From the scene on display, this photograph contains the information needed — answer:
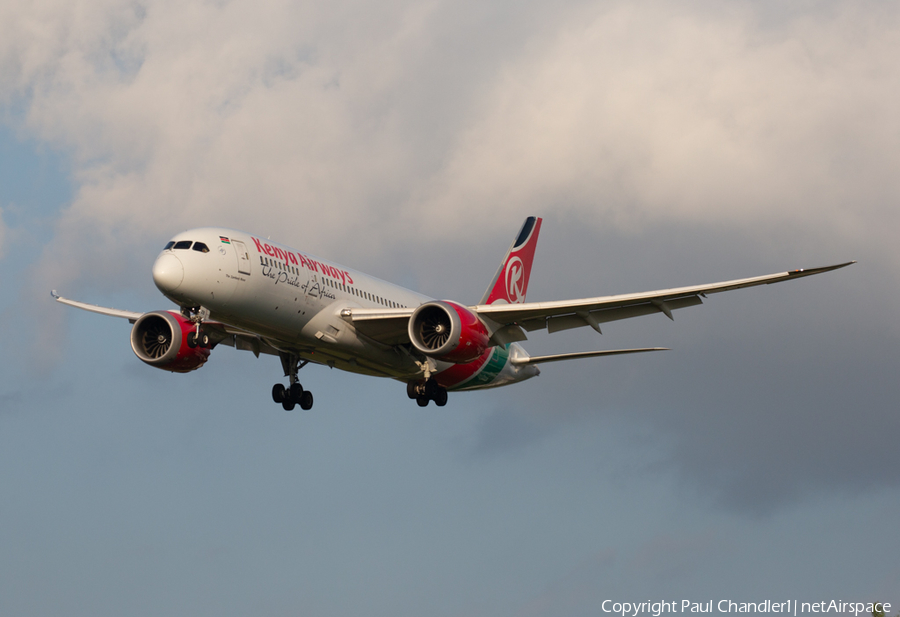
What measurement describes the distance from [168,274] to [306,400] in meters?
10.8

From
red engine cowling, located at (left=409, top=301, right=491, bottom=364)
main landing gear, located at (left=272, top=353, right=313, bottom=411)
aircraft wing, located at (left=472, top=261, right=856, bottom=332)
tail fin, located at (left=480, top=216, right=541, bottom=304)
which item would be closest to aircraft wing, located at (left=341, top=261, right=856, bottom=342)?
aircraft wing, located at (left=472, top=261, right=856, bottom=332)

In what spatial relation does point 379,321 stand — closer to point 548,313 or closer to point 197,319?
point 548,313

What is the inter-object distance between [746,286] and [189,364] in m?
20.1

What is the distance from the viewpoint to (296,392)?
40.8 m

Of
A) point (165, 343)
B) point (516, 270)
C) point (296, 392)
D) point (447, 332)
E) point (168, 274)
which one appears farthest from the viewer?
point (516, 270)

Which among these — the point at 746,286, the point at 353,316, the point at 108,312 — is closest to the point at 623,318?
the point at 746,286

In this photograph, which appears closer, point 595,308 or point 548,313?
point 595,308

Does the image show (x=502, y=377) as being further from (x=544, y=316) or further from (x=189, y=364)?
(x=189, y=364)

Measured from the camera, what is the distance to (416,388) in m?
39.8

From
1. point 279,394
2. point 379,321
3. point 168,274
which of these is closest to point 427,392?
point 379,321

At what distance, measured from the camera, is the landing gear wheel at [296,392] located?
1607 inches

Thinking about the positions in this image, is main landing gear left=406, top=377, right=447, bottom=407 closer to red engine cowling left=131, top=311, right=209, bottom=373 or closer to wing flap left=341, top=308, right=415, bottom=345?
wing flap left=341, top=308, right=415, bottom=345

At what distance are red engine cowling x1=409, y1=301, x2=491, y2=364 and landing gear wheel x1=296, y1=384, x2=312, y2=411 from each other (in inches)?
290

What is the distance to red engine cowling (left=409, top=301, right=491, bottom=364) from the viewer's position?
3491cm
